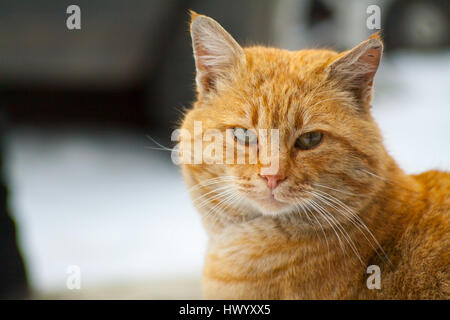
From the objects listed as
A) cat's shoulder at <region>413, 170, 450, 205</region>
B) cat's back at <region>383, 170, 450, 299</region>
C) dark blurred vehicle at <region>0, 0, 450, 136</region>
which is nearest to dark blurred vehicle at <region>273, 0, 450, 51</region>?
dark blurred vehicle at <region>0, 0, 450, 136</region>

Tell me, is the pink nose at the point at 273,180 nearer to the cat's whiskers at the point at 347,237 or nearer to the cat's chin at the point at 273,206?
the cat's chin at the point at 273,206

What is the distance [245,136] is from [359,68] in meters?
0.38

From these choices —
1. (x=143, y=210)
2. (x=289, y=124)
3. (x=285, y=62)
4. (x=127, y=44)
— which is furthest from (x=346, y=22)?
(x=143, y=210)

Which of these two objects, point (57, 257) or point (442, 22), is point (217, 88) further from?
point (57, 257)

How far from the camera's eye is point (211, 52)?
1525 mm

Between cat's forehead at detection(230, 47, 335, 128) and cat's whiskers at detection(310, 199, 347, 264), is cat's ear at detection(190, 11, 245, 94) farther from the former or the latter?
cat's whiskers at detection(310, 199, 347, 264)

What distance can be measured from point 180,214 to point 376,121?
114cm

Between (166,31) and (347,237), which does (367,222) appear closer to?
(347,237)

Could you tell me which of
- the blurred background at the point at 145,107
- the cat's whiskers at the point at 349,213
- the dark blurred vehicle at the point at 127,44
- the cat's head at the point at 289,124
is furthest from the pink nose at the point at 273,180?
the dark blurred vehicle at the point at 127,44

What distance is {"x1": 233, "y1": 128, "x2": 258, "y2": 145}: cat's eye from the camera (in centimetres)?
148

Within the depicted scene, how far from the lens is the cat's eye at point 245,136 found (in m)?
1.48

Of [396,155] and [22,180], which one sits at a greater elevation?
[396,155]

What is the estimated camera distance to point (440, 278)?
55.6 inches
